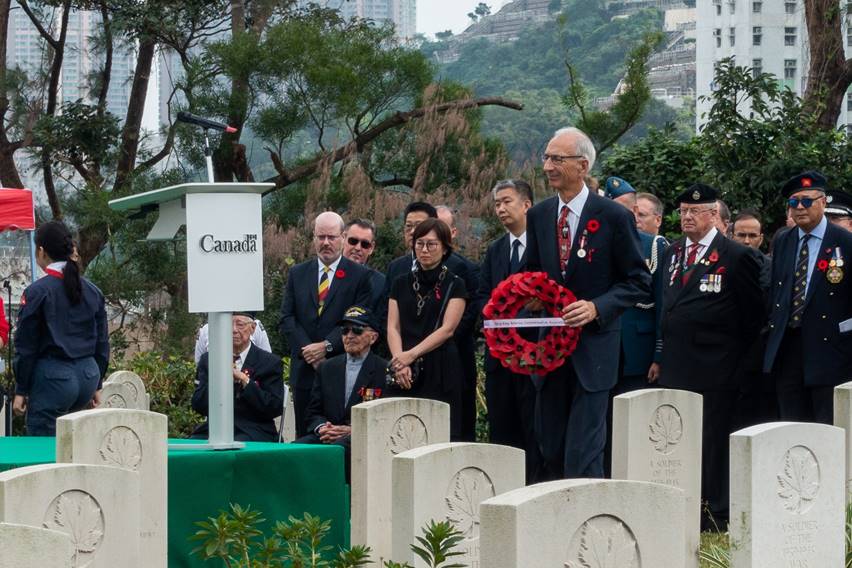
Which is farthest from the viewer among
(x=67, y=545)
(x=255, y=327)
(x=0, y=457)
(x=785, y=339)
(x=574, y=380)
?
(x=255, y=327)

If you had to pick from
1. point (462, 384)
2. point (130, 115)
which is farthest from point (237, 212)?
point (130, 115)

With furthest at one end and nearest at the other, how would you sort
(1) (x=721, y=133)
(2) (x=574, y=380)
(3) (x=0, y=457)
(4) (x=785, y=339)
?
1. (1) (x=721, y=133)
2. (4) (x=785, y=339)
3. (2) (x=574, y=380)
4. (3) (x=0, y=457)

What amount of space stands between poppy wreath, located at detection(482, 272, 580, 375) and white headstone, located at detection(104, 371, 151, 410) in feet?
14.6

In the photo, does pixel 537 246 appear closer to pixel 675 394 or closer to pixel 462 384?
pixel 675 394

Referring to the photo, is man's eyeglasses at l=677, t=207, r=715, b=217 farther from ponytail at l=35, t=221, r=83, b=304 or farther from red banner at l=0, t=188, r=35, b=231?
red banner at l=0, t=188, r=35, b=231

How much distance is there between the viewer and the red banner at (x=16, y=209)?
13.9 m

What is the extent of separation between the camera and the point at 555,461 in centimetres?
739

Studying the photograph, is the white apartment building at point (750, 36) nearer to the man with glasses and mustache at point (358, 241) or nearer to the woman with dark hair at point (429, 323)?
the man with glasses and mustache at point (358, 241)

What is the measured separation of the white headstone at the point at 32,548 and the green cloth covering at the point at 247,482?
8.53 ft

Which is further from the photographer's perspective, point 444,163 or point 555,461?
point 444,163

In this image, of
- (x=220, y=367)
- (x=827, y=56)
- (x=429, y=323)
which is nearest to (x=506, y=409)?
(x=429, y=323)

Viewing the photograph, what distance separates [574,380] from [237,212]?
1.83 meters

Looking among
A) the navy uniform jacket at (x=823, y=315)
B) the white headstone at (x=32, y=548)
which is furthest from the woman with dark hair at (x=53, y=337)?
the white headstone at (x=32, y=548)

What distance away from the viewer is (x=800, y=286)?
8727 millimetres
